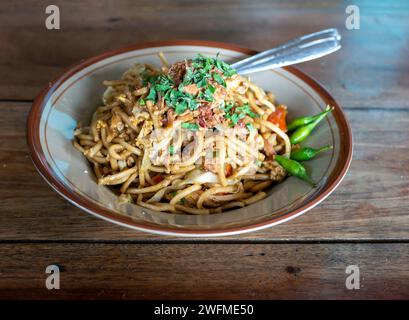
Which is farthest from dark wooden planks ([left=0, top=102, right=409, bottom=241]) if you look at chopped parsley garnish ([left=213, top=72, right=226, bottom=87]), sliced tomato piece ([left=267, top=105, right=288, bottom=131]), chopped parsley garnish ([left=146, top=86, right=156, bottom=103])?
chopped parsley garnish ([left=213, top=72, right=226, bottom=87])

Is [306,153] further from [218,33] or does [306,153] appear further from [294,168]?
[218,33]

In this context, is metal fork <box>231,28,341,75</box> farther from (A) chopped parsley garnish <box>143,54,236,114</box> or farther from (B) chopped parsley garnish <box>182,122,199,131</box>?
(B) chopped parsley garnish <box>182,122,199,131</box>

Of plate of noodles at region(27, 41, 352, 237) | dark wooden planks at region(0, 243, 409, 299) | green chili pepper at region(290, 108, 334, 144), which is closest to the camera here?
dark wooden planks at region(0, 243, 409, 299)

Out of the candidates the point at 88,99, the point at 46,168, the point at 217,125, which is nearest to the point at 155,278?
the point at 46,168

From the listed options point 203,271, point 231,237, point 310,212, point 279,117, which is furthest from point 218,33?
point 203,271

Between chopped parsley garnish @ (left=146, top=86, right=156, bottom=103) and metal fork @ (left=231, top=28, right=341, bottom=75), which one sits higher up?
metal fork @ (left=231, top=28, right=341, bottom=75)

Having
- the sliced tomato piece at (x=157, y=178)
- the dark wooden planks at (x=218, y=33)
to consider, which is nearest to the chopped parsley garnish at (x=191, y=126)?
the sliced tomato piece at (x=157, y=178)

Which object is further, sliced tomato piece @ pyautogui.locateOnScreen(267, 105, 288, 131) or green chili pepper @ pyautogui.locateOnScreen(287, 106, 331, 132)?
sliced tomato piece @ pyautogui.locateOnScreen(267, 105, 288, 131)
